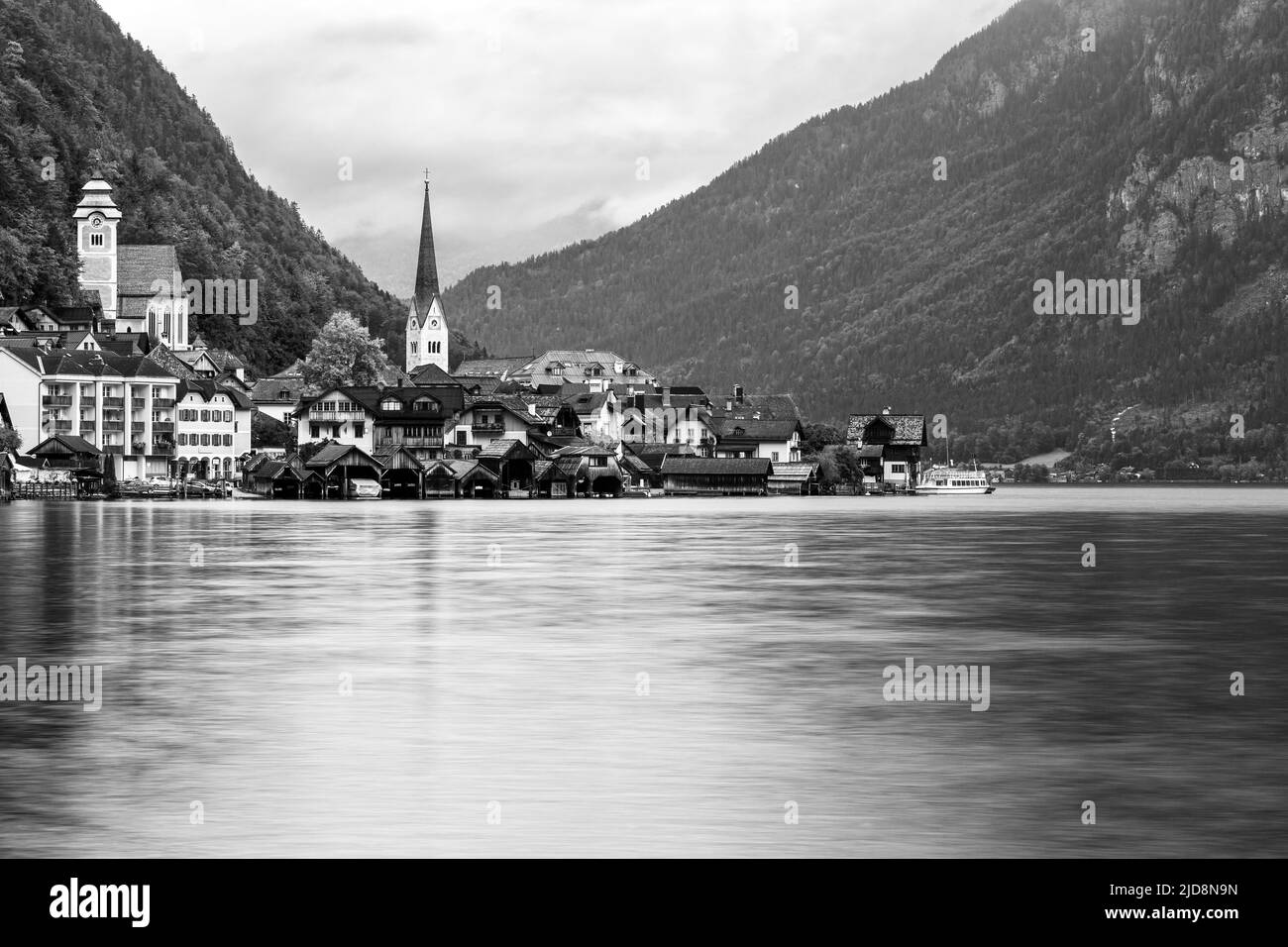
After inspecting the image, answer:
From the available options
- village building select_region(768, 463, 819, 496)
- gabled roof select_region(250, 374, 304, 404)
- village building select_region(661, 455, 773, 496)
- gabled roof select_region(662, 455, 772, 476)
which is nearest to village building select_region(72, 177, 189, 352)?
gabled roof select_region(250, 374, 304, 404)

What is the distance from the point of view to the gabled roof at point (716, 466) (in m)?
178

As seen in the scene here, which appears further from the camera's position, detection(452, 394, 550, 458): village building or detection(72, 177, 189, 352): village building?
detection(72, 177, 189, 352): village building

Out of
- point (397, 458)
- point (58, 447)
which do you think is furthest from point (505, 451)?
point (58, 447)

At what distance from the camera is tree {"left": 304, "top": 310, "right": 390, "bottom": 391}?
565 feet

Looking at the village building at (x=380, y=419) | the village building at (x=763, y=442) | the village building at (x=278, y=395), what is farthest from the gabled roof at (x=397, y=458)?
the village building at (x=763, y=442)

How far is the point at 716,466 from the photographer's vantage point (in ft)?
589

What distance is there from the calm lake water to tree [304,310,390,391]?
368 ft

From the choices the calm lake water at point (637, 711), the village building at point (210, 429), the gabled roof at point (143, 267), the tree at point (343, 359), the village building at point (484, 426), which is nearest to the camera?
the calm lake water at point (637, 711)

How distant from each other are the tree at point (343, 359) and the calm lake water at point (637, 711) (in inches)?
4418

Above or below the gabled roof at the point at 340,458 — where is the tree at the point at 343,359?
above

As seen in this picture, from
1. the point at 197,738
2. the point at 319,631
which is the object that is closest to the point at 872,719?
the point at 197,738

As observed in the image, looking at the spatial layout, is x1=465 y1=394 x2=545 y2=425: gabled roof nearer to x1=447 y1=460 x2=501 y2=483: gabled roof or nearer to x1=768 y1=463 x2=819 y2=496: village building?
x1=447 y1=460 x2=501 y2=483: gabled roof

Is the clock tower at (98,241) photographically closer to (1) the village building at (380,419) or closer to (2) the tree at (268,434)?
(2) the tree at (268,434)

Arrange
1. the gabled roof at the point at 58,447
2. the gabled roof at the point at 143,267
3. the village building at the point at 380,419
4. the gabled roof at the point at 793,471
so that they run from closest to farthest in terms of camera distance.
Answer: the gabled roof at the point at 58,447 → the village building at the point at 380,419 → the gabled roof at the point at 143,267 → the gabled roof at the point at 793,471
